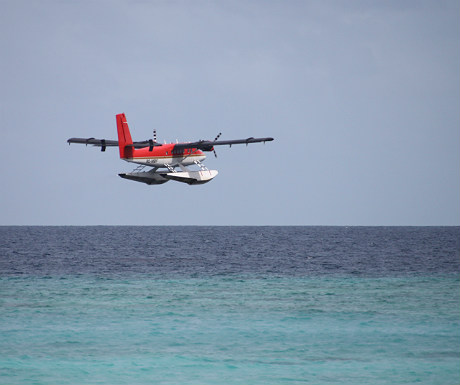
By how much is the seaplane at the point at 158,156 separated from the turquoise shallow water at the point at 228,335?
15.6m

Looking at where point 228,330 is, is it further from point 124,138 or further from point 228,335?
point 124,138

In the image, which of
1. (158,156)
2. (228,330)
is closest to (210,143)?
(158,156)

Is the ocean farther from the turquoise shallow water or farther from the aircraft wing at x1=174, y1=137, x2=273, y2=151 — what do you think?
the aircraft wing at x1=174, y1=137, x2=273, y2=151

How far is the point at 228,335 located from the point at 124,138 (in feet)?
99.9

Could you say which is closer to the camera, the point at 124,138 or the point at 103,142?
the point at 124,138

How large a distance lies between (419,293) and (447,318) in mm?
9554

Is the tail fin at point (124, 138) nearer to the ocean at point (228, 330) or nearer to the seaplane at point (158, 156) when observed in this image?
the seaplane at point (158, 156)

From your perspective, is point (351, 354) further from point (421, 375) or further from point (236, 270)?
point (236, 270)

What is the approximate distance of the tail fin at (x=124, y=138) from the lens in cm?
5431

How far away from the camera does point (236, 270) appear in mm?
55312

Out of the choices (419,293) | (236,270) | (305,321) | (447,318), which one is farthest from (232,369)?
(236,270)

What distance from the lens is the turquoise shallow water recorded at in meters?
21.5

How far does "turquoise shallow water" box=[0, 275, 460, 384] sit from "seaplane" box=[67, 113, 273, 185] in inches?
613

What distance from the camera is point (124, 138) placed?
179ft
